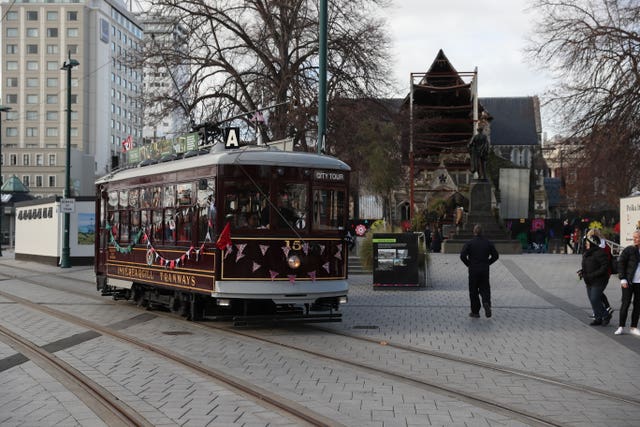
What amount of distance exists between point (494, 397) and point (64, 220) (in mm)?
26501

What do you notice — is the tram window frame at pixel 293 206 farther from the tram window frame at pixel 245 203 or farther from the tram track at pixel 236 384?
the tram track at pixel 236 384

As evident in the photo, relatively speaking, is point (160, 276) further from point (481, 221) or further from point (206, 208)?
point (481, 221)

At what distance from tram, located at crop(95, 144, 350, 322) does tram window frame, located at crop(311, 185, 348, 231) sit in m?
0.02

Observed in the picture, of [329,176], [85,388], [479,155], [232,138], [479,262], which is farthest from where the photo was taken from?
[479,155]

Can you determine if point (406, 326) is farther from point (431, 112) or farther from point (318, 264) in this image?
point (431, 112)

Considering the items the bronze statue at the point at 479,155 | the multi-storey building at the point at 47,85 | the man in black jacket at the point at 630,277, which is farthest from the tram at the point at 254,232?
the multi-storey building at the point at 47,85

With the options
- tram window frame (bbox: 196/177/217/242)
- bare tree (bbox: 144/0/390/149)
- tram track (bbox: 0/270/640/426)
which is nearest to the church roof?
bare tree (bbox: 144/0/390/149)

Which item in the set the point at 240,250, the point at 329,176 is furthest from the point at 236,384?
the point at 329,176

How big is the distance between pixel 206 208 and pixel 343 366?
169 inches

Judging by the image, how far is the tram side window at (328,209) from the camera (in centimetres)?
1280

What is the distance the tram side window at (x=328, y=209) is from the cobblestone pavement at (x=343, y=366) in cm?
174

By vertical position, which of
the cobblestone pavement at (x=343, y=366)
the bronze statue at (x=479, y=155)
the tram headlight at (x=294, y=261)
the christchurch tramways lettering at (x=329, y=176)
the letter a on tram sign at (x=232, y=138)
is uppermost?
the bronze statue at (x=479, y=155)

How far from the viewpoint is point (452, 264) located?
95.9ft

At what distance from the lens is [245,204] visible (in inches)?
489
